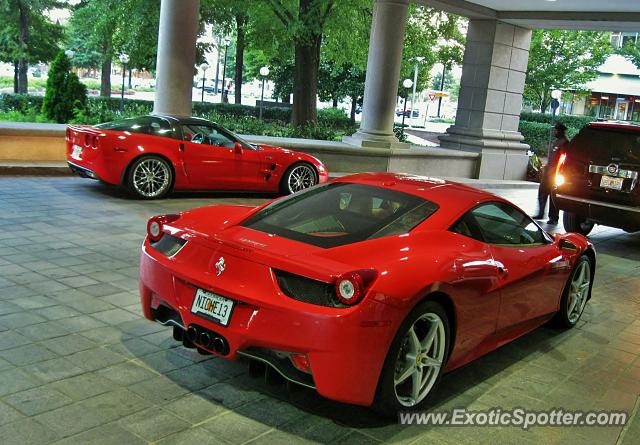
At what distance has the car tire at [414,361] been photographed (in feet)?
12.3

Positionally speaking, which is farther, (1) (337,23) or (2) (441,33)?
(2) (441,33)

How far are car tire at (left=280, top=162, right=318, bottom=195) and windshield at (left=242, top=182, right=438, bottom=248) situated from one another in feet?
23.3

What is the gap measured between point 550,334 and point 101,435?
4077 millimetres

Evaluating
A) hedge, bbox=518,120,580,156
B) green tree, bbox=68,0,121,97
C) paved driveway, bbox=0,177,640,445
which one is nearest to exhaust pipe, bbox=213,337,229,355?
paved driveway, bbox=0,177,640,445

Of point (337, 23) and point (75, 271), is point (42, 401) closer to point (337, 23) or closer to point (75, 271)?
point (75, 271)

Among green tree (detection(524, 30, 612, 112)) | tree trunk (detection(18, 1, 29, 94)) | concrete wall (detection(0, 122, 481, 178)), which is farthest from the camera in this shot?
green tree (detection(524, 30, 612, 112))

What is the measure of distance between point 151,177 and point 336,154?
22.7 feet

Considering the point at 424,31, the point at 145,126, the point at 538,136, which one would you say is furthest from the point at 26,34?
the point at 145,126

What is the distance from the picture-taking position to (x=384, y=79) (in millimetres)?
17281

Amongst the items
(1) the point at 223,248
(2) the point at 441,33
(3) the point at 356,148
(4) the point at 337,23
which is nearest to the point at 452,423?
(1) the point at 223,248

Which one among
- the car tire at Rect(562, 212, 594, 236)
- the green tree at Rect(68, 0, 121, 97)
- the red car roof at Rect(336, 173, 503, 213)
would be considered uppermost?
the green tree at Rect(68, 0, 121, 97)

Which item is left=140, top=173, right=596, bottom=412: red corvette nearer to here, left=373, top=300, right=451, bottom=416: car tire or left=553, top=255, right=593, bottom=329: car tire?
left=373, top=300, right=451, bottom=416: car tire

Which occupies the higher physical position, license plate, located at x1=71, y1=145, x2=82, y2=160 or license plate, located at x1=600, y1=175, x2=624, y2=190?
license plate, located at x1=600, y1=175, x2=624, y2=190

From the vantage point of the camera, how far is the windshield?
429 cm
